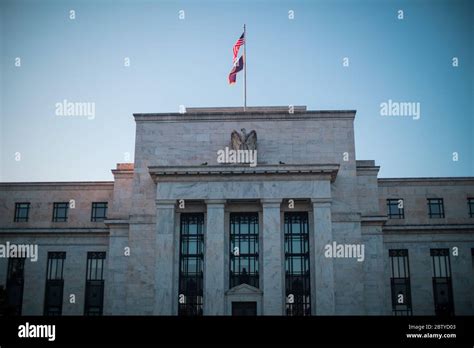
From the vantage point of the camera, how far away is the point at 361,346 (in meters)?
20.1

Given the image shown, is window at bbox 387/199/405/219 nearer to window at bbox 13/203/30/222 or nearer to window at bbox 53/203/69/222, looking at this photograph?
window at bbox 53/203/69/222

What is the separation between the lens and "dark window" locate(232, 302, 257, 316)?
1614 inches

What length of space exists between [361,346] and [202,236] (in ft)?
78.7

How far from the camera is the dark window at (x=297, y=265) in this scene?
1628 inches

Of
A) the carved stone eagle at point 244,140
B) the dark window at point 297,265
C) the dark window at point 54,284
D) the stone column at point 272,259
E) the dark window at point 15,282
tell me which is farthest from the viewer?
the dark window at point 15,282

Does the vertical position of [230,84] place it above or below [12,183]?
above

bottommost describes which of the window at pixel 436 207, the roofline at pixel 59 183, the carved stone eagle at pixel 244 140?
the window at pixel 436 207

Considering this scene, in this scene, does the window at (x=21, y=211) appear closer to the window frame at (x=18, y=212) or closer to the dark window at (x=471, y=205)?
the window frame at (x=18, y=212)

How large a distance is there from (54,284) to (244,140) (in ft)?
64.2

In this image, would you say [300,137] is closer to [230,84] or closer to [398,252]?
[230,84]

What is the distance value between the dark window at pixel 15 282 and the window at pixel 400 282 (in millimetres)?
30075

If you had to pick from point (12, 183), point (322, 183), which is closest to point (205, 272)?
point (322, 183)

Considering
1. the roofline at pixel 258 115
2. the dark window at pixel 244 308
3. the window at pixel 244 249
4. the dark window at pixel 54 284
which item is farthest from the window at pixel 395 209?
→ the dark window at pixel 54 284

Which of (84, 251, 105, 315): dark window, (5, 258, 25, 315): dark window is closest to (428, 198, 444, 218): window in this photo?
(84, 251, 105, 315): dark window
